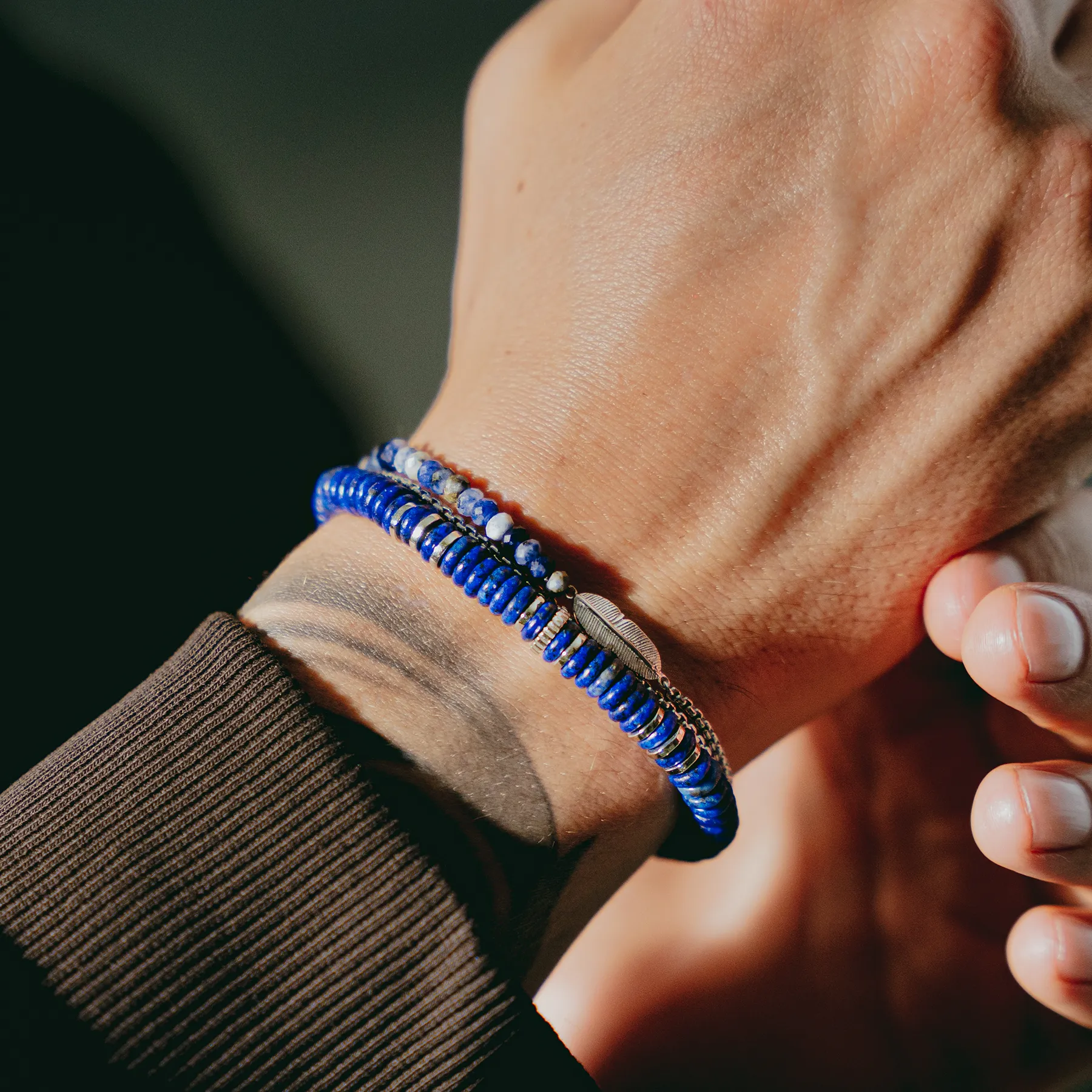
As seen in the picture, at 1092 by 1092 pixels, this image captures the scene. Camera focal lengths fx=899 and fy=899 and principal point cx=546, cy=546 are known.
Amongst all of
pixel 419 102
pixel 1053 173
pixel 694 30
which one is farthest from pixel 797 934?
pixel 419 102

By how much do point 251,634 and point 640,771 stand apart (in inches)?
11.4

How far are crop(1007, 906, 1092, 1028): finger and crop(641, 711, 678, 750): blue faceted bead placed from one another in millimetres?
415

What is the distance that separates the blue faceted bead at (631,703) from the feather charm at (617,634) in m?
0.01

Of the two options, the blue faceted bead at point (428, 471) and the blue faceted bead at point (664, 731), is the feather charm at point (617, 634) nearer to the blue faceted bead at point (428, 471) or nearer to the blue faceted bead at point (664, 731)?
the blue faceted bead at point (664, 731)

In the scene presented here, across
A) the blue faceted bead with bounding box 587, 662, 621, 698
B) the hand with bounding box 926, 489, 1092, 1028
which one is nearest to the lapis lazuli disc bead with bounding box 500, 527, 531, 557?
the blue faceted bead with bounding box 587, 662, 621, 698

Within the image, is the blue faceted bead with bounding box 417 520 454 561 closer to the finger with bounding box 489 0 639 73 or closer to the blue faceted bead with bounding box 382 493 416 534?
the blue faceted bead with bounding box 382 493 416 534

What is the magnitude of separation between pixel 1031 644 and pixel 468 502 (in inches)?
16.2

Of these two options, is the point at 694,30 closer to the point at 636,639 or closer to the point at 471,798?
the point at 636,639

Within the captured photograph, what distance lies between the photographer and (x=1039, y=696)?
0.67 m

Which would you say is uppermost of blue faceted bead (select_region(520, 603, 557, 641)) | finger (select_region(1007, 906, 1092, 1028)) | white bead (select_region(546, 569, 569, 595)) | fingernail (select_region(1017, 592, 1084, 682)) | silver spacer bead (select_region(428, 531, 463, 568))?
silver spacer bead (select_region(428, 531, 463, 568))

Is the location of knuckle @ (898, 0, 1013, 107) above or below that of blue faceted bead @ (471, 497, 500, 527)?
above

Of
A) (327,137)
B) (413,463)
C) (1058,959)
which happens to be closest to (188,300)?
(327,137)

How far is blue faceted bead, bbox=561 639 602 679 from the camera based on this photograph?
58 centimetres

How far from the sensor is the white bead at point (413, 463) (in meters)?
0.66
